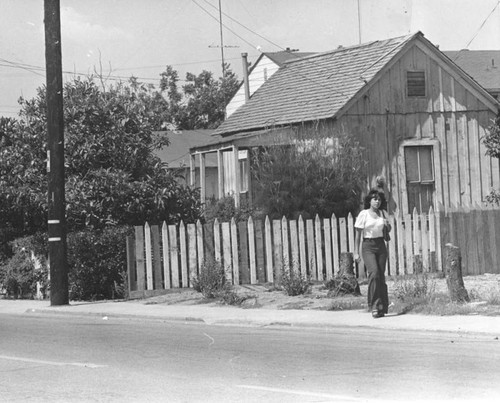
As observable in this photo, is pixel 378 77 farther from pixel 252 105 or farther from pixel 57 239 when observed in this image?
pixel 57 239

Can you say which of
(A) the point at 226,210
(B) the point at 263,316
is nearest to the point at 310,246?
(A) the point at 226,210

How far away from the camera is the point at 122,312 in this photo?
18.1 meters

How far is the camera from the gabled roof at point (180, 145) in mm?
58188

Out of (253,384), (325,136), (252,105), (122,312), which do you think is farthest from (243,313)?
(252,105)

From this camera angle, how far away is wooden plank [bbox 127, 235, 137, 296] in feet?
67.9

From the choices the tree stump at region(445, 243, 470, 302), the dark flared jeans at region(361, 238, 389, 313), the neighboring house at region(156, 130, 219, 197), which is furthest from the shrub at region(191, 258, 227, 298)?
the neighboring house at region(156, 130, 219, 197)

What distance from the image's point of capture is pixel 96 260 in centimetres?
2164

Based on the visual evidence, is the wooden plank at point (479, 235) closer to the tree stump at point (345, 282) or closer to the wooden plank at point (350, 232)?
the wooden plank at point (350, 232)

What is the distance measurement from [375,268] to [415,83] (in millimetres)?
14829

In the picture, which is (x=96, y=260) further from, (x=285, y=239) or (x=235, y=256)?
(x=285, y=239)

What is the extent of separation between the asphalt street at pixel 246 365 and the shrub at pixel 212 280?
400cm

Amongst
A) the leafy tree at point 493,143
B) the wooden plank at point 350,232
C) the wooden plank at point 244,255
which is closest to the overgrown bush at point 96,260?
the wooden plank at point 244,255

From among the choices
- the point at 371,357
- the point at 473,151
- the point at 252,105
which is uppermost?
the point at 252,105

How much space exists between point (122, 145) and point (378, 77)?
8.55 m
